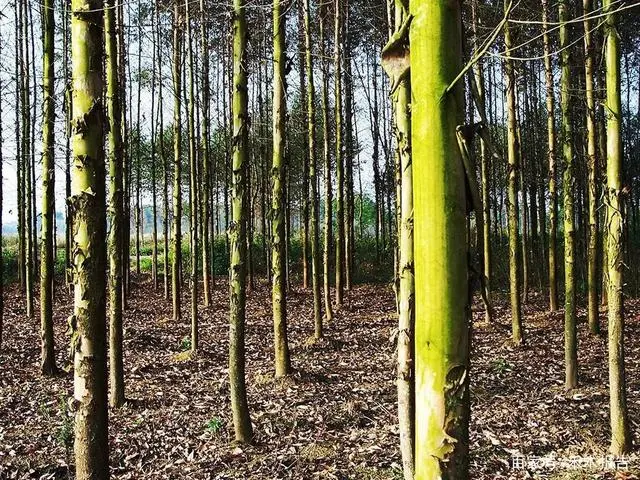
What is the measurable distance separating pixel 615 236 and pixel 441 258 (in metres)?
3.75

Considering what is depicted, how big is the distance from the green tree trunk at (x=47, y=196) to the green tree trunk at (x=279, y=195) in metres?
3.31

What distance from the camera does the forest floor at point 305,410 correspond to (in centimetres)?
536

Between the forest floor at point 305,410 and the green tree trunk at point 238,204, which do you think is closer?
the forest floor at point 305,410

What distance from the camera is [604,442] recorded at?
554cm

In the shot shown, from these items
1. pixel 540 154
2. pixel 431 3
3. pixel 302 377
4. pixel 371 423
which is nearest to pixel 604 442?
pixel 371 423

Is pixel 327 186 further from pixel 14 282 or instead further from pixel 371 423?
pixel 14 282

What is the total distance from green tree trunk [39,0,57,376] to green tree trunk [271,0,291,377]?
331 centimetres

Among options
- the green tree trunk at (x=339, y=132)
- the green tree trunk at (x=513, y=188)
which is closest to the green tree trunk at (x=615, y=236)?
the green tree trunk at (x=513, y=188)

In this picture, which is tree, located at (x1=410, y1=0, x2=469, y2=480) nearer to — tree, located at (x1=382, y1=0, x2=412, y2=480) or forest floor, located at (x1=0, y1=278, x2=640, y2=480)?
tree, located at (x1=382, y1=0, x2=412, y2=480)

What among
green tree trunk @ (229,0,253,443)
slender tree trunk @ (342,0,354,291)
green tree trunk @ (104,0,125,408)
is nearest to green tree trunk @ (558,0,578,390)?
green tree trunk @ (229,0,253,443)

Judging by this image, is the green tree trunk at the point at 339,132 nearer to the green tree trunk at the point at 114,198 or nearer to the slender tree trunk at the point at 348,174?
the slender tree trunk at the point at 348,174

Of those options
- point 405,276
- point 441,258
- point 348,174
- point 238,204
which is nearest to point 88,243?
point 405,276

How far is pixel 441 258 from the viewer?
177cm

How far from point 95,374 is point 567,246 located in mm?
6315
